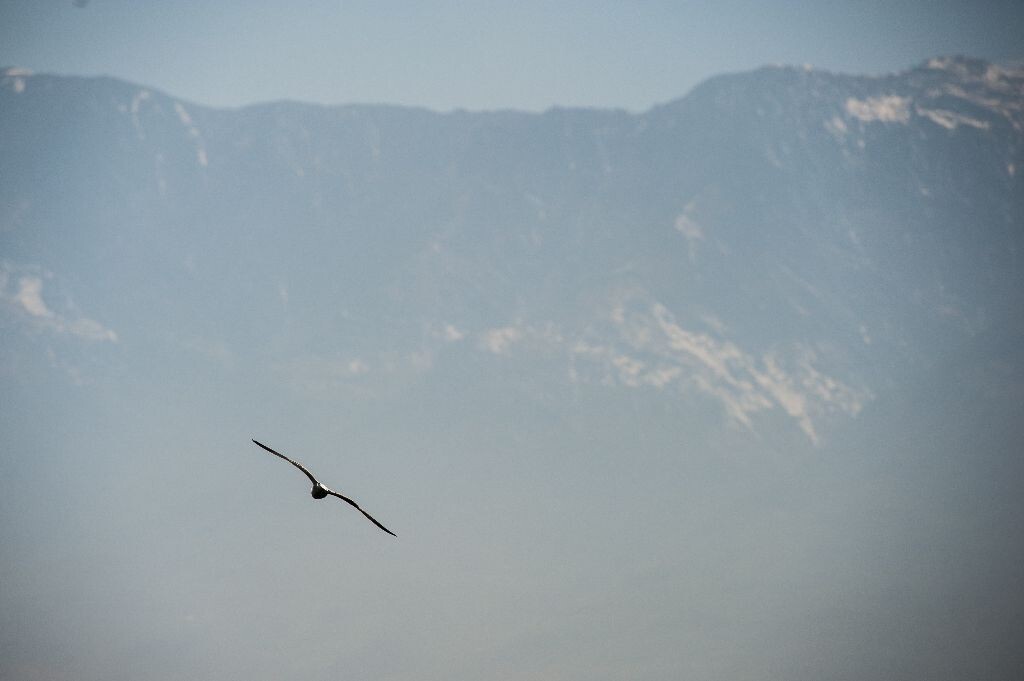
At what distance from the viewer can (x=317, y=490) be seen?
4278cm
